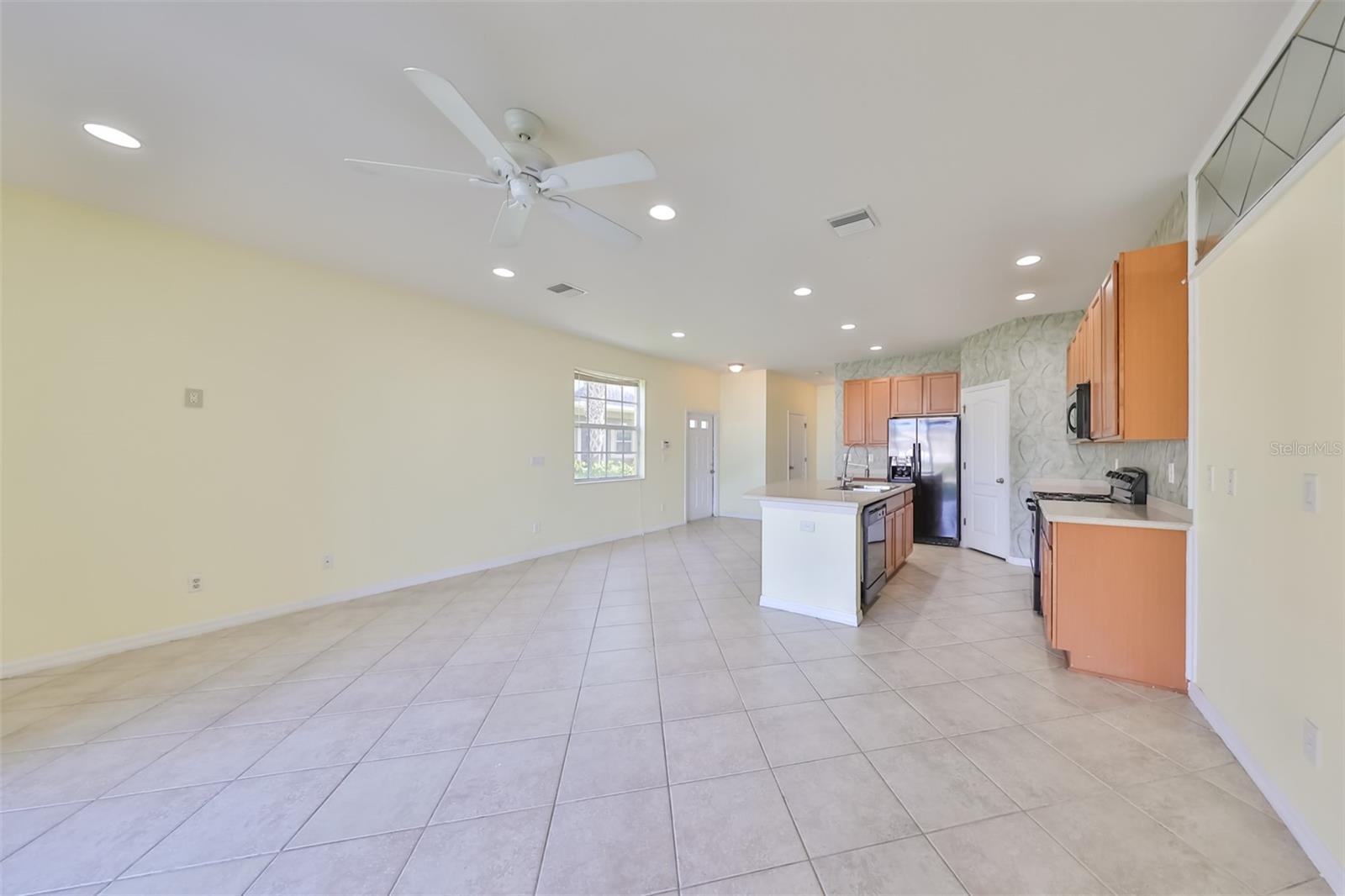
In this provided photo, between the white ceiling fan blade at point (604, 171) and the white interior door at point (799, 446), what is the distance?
7.11 metres

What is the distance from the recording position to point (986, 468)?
207 inches

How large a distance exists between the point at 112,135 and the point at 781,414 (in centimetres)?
762

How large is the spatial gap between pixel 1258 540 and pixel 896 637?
69.4 inches

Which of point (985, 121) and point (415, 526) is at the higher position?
point (985, 121)

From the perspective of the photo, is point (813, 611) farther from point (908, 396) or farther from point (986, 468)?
point (908, 396)

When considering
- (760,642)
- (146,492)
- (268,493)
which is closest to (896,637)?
(760,642)

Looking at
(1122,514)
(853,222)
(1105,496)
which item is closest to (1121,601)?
(1122,514)

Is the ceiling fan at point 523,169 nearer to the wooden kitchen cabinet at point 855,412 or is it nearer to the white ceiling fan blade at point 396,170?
the white ceiling fan blade at point 396,170

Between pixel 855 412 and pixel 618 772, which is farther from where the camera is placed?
pixel 855 412

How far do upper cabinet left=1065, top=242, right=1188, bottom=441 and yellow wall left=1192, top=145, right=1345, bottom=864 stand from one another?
0.25 meters

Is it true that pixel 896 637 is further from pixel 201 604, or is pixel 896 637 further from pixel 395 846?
pixel 201 604

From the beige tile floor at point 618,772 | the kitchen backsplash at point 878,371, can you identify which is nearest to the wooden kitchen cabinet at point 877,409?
the kitchen backsplash at point 878,371

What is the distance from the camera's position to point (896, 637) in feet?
9.73

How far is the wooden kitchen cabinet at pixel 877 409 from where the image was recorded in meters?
6.48
